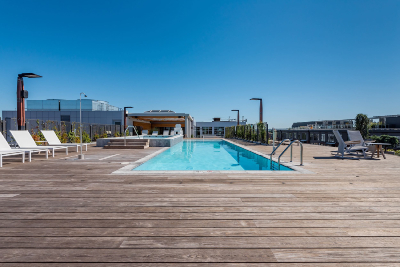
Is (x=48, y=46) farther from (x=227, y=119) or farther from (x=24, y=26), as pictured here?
(x=227, y=119)

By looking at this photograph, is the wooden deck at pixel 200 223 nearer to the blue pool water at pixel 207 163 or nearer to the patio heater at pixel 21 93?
the blue pool water at pixel 207 163

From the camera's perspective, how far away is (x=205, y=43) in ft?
57.7

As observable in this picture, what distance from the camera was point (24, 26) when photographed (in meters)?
14.7

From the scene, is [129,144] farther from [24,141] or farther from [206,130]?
[206,130]

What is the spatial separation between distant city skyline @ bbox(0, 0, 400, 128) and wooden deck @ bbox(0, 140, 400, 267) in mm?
8046

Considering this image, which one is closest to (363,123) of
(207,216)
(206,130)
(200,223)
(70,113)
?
(207,216)

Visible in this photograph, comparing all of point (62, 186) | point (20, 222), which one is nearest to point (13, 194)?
point (62, 186)

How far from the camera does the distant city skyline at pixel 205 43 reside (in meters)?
13.5

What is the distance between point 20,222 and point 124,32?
17.0 m

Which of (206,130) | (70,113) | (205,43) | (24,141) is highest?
(205,43)

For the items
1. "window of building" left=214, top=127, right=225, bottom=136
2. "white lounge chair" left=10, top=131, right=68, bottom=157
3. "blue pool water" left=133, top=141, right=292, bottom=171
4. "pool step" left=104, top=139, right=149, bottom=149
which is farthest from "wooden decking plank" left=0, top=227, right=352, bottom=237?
"window of building" left=214, top=127, right=225, bottom=136

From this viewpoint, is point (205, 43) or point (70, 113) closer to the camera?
point (205, 43)

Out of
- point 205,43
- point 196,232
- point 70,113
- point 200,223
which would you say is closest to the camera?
point 196,232

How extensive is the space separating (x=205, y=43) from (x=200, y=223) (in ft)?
58.2
